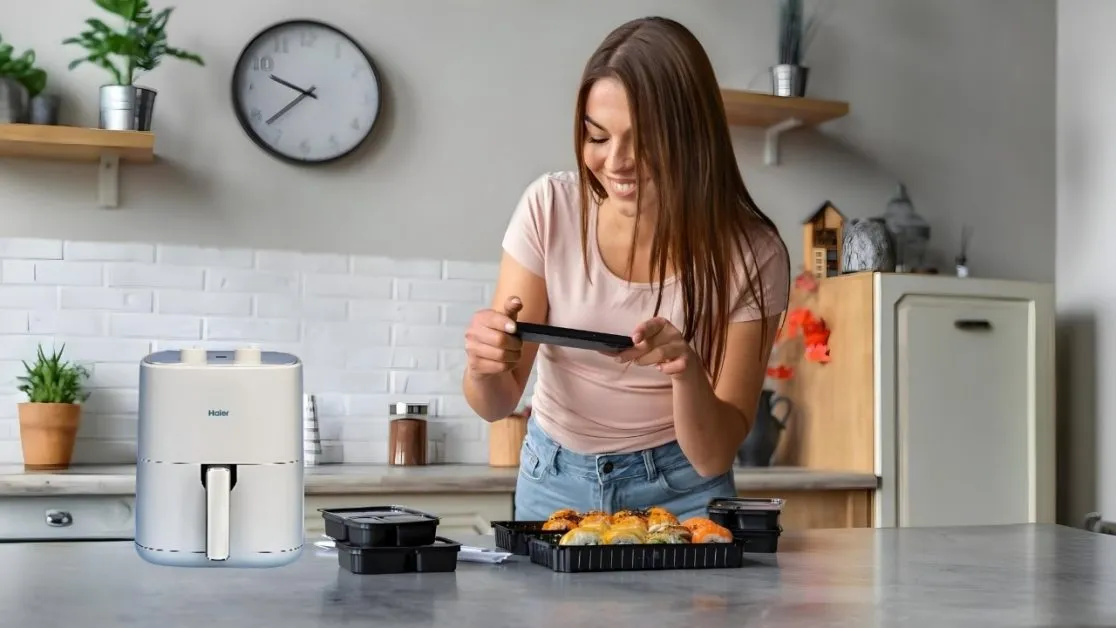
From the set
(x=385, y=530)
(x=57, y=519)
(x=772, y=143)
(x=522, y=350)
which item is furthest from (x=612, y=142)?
(x=772, y=143)

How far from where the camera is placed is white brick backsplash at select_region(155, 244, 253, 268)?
12.2 feet

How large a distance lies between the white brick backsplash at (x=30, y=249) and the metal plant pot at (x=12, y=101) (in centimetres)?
36

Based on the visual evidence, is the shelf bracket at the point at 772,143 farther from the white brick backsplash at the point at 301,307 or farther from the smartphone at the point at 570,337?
the smartphone at the point at 570,337

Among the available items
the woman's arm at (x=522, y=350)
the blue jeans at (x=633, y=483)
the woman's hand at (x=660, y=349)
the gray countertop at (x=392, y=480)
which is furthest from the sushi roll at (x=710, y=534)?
the gray countertop at (x=392, y=480)

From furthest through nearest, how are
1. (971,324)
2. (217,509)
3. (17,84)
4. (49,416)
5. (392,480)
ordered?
(971,324) < (17,84) < (49,416) < (392,480) < (217,509)

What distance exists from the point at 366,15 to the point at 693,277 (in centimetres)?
231

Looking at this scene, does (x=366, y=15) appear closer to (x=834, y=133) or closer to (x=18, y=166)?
(x=18, y=166)

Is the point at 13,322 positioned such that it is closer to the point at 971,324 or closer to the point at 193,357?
the point at 193,357

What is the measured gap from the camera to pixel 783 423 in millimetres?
4164

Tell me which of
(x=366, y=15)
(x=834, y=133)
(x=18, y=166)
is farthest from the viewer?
(x=834, y=133)

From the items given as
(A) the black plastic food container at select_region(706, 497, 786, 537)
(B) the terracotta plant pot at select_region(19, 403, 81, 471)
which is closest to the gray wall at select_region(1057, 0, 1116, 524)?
(A) the black plastic food container at select_region(706, 497, 786, 537)

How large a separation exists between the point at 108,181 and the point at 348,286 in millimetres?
783

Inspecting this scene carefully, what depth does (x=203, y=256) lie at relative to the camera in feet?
12.3

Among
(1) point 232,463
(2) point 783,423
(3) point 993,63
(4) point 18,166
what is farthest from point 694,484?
(3) point 993,63
